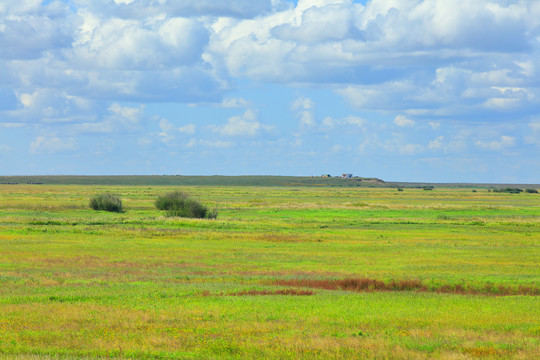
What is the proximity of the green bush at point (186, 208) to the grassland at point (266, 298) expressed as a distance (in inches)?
1093

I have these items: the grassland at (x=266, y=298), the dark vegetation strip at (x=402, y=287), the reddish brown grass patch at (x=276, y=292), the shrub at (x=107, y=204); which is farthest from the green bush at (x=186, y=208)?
the reddish brown grass patch at (x=276, y=292)

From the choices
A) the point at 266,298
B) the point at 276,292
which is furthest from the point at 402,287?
the point at 266,298

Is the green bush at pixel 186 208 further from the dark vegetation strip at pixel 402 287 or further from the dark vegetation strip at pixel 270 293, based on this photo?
the dark vegetation strip at pixel 270 293

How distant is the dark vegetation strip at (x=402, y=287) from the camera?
27.8 metres

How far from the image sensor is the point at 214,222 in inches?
2749

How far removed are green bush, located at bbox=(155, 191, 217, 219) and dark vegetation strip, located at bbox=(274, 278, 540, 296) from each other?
51.5m

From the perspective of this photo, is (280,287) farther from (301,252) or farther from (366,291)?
(301,252)

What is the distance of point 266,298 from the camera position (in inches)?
956

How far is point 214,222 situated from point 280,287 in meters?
43.0

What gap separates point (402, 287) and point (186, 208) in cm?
5759

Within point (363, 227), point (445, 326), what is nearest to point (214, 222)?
point (363, 227)

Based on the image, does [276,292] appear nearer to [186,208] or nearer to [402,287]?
[402,287]

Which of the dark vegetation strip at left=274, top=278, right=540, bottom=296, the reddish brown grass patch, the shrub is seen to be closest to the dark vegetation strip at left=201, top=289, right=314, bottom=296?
the reddish brown grass patch

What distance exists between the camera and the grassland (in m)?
16.9
